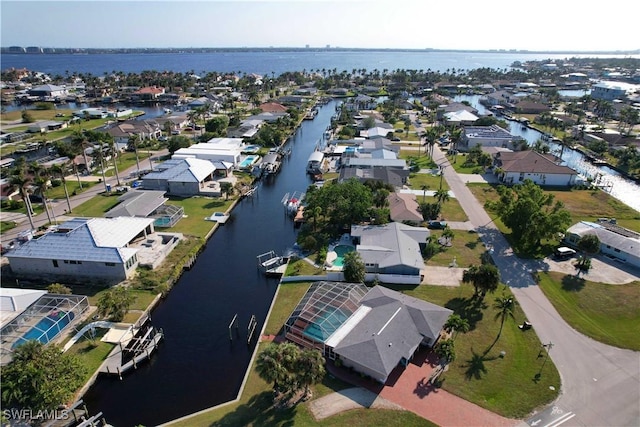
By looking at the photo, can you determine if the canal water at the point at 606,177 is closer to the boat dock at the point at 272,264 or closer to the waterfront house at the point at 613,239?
the waterfront house at the point at 613,239

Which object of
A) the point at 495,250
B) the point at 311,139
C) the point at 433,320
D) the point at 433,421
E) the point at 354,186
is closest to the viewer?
the point at 433,421

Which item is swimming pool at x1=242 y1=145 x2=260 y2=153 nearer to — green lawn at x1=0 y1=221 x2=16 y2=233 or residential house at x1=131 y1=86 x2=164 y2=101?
green lawn at x1=0 y1=221 x2=16 y2=233

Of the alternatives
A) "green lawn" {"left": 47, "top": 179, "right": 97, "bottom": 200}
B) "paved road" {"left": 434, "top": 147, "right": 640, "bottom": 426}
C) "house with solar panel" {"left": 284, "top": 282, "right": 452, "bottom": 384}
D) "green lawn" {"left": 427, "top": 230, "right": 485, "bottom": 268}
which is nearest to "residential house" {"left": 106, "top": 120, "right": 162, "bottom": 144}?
"green lawn" {"left": 47, "top": 179, "right": 97, "bottom": 200}

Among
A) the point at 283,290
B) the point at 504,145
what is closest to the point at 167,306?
the point at 283,290

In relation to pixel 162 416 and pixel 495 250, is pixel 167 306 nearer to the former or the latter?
pixel 162 416

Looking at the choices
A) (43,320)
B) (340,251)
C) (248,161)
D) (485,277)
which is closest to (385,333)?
(485,277)

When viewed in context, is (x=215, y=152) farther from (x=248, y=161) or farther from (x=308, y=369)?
(x=308, y=369)
